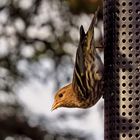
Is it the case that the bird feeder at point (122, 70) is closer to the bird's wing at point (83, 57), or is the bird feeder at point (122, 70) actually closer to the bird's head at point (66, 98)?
the bird's wing at point (83, 57)

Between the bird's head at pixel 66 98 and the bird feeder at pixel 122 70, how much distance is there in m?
0.27

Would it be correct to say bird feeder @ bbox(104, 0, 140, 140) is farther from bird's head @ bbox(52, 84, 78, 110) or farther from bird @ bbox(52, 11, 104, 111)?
bird's head @ bbox(52, 84, 78, 110)

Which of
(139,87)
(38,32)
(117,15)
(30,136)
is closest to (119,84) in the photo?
(139,87)

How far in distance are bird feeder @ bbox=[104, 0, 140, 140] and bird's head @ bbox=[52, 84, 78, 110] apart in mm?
268

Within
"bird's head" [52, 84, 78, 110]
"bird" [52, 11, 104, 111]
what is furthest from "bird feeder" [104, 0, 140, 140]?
"bird's head" [52, 84, 78, 110]

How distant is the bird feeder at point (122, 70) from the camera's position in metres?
2.85

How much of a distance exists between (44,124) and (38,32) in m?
0.61

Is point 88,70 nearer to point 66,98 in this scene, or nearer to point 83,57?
point 83,57

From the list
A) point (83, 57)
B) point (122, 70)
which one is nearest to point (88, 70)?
point (83, 57)

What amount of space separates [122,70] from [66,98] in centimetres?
45

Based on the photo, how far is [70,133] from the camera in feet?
16.6

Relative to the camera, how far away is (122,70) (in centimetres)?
290

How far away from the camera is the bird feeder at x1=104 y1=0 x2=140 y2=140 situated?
285 centimetres

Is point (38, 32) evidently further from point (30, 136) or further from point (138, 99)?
point (138, 99)
